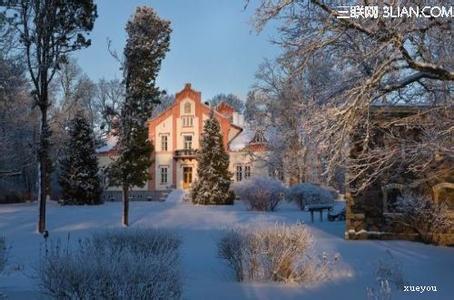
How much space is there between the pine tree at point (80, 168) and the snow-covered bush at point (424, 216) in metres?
25.3

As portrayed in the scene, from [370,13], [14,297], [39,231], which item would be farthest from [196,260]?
[39,231]

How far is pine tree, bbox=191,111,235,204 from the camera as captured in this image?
36781 mm

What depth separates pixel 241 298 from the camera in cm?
788

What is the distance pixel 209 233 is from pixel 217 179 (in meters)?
18.9

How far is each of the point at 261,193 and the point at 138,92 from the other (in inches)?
417

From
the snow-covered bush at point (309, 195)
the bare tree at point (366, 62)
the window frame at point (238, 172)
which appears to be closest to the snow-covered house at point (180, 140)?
the window frame at point (238, 172)

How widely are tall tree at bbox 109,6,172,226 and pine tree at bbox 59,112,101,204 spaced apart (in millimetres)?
14624

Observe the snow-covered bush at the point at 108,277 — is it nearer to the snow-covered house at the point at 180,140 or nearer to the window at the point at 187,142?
the snow-covered house at the point at 180,140

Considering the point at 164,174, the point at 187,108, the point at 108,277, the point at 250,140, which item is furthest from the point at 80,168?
the point at 108,277

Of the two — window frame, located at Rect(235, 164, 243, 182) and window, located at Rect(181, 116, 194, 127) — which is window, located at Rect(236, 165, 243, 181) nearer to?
window frame, located at Rect(235, 164, 243, 182)

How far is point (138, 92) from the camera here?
22.4 meters

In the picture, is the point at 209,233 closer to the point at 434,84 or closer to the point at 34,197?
the point at 434,84

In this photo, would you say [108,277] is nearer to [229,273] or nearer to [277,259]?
[277,259]

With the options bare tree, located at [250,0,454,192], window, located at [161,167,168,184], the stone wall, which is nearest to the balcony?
window, located at [161,167,168,184]
